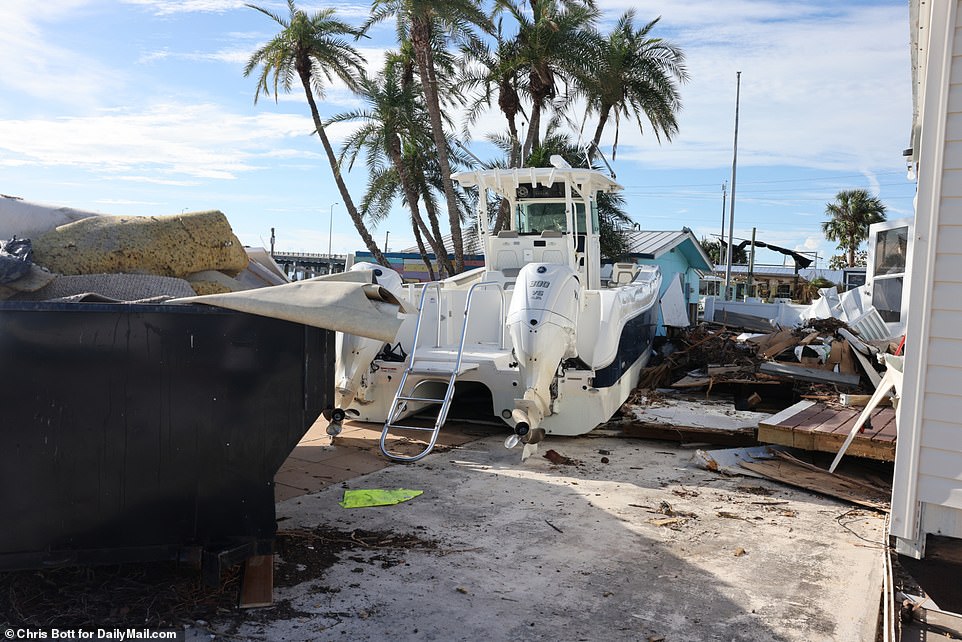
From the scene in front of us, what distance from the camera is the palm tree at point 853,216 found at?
45.8 m

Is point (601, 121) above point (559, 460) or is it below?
above

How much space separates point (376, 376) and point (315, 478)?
2315mm

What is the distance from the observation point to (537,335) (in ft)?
24.1

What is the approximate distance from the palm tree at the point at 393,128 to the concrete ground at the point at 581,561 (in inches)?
612

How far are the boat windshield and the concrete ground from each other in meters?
4.10

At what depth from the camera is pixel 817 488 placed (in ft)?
21.5

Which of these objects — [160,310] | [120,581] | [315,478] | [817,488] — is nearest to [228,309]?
[160,310]

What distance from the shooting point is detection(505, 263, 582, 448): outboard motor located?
7.22 m

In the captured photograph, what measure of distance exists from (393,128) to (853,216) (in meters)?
35.0

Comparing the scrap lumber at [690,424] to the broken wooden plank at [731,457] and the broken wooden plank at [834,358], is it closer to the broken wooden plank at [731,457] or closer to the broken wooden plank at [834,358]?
the broken wooden plank at [731,457]

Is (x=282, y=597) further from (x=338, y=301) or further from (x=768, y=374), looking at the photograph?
(x=768, y=374)

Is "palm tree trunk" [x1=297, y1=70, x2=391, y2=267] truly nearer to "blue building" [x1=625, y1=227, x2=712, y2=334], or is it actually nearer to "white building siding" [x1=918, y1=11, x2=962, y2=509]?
"blue building" [x1=625, y1=227, x2=712, y2=334]

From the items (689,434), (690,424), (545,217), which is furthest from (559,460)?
(545,217)

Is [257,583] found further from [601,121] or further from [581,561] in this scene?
[601,121]
